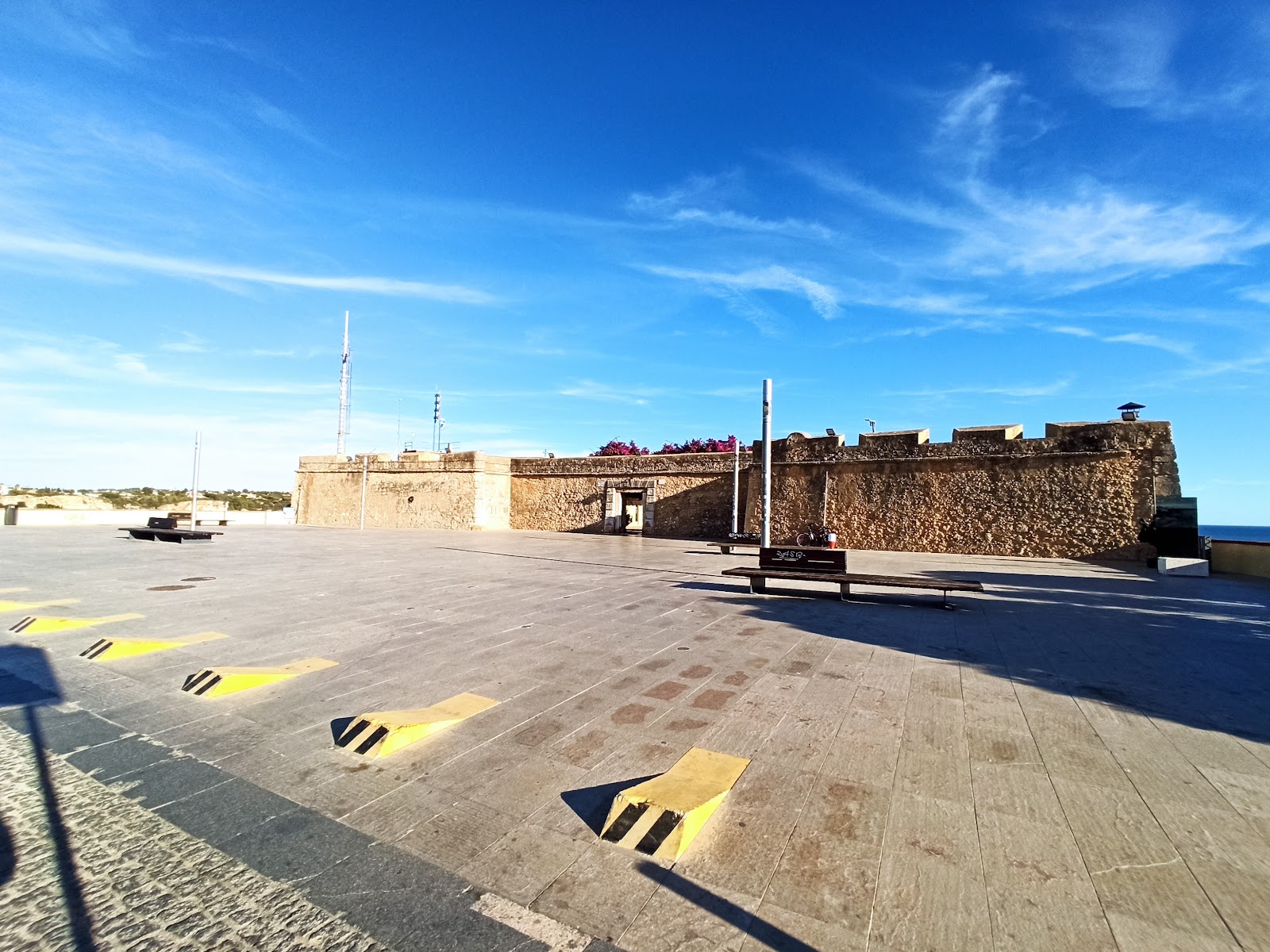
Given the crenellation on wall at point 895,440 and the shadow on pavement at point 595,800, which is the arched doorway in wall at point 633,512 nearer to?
the crenellation on wall at point 895,440

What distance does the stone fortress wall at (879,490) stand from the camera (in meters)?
18.2

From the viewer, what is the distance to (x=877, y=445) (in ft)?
71.7

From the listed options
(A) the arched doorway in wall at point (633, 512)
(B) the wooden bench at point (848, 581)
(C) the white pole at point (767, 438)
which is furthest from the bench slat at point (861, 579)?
(A) the arched doorway in wall at point (633, 512)

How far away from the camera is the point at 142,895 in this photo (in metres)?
2.41

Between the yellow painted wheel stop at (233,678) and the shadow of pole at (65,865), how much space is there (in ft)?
3.47

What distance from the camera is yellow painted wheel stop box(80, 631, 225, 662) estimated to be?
19.1 feet

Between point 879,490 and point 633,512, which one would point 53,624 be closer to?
point 879,490

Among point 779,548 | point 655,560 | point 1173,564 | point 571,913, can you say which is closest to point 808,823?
point 571,913

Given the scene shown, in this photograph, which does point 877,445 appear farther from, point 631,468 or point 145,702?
point 145,702

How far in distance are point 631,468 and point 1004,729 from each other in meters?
25.0

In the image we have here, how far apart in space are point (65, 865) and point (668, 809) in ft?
8.82

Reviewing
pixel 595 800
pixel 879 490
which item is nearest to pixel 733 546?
pixel 879 490

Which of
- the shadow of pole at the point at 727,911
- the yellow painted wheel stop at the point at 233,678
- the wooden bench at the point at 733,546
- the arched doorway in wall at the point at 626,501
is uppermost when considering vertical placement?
the arched doorway in wall at the point at 626,501

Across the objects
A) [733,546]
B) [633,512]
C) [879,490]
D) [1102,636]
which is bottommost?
[1102,636]
